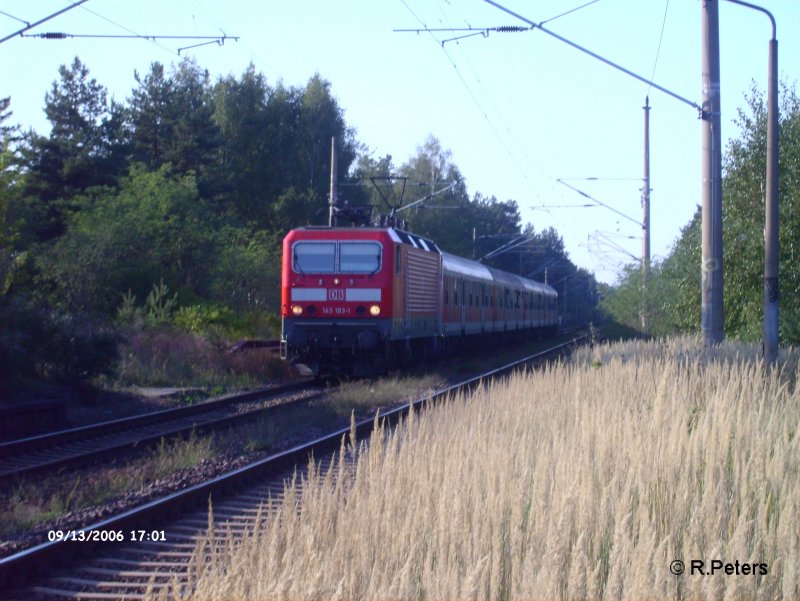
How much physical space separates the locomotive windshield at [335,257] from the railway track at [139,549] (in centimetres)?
1055

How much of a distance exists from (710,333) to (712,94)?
3674 millimetres

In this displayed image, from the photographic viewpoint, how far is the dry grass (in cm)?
435

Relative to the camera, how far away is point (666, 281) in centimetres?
2880

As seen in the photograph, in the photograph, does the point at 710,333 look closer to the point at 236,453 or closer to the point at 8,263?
the point at 236,453

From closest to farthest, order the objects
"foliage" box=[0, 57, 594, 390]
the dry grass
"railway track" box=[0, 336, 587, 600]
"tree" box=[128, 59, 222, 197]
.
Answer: the dry grass, "railway track" box=[0, 336, 587, 600], "foliage" box=[0, 57, 594, 390], "tree" box=[128, 59, 222, 197]

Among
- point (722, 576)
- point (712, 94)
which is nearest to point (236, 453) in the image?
point (722, 576)

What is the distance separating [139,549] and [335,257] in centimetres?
1322

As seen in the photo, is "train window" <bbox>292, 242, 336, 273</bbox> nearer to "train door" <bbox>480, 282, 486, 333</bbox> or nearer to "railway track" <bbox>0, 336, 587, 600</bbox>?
"railway track" <bbox>0, 336, 587, 600</bbox>

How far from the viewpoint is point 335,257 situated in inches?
779

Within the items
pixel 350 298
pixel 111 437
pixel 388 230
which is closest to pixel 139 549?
pixel 111 437

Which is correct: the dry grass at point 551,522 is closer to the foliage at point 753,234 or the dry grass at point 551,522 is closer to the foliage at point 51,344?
the foliage at point 51,344

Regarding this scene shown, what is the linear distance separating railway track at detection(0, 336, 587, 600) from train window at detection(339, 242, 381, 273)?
10487 millimetres

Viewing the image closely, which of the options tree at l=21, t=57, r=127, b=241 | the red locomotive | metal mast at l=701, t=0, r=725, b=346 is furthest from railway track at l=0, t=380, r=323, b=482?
tree at l=21, t=57, r=127, b=241

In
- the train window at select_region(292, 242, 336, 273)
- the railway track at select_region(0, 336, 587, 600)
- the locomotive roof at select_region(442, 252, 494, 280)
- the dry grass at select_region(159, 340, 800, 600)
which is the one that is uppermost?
the locomotive roof at select_region(442, 252, 494, 280)
